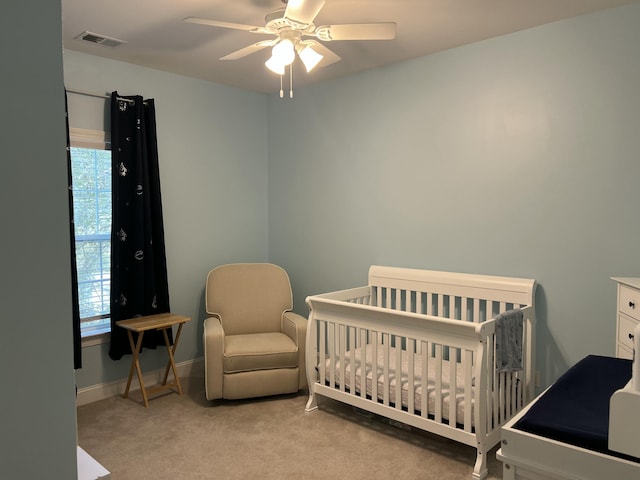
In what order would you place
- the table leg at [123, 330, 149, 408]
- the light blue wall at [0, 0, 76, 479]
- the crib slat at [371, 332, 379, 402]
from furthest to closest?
the table leg at [123, 330, 149, 408], the crib slat at [371, 332, 379, 402], the light blue wall at [0, 0, 76, 479]

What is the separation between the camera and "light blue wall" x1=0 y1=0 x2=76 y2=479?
0.71m

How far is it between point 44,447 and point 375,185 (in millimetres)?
3141

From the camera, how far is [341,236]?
12.9 feet

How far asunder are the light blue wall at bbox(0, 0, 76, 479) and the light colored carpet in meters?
1.92

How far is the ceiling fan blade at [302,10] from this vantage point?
6.62 feet

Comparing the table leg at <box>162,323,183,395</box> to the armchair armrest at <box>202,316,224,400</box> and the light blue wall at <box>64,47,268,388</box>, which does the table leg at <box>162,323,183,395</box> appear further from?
the armchair armrest at <box>202,316,224,400</box>

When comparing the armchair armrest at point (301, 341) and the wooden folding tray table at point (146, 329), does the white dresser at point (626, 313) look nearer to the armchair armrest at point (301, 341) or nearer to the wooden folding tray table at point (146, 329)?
the armchair armrest at point (301, 341)

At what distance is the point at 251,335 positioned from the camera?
12.0ft

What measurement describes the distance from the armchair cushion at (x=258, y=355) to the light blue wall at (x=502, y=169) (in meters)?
0.82

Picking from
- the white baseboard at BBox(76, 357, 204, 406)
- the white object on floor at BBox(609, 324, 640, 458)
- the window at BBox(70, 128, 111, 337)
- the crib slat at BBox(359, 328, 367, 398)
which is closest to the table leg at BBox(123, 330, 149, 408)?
the white baseboard at BBox(76, 357, 204, 406)

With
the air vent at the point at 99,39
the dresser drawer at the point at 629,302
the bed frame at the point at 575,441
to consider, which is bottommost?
the bed frame at the point at 575,441

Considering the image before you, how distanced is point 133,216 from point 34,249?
Result: 2887 millimetres

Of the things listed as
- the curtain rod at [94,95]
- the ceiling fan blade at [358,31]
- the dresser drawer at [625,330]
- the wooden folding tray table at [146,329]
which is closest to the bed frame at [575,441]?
the dresser drawer at [625,330]

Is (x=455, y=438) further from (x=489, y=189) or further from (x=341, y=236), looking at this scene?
(x=341, y=236)
